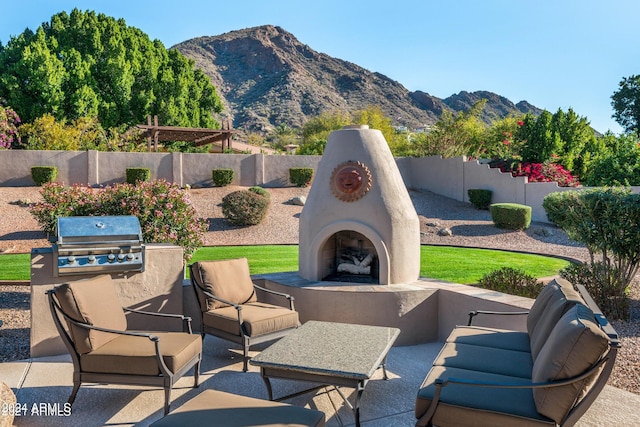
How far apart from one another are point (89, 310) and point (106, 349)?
40 cm

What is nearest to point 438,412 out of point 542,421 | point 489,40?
→ point 542,421

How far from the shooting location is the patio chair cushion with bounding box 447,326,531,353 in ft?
13.7

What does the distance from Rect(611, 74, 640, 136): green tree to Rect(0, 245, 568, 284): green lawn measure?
125ft

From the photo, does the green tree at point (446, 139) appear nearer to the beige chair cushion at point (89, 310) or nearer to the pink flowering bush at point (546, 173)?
the pink flowering bush at point (546, 173)

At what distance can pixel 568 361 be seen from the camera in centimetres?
285

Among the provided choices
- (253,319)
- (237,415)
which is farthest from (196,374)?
(237,415)

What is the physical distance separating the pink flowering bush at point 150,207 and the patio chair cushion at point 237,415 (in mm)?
5104

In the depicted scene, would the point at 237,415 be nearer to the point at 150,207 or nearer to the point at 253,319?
the point at 253,319

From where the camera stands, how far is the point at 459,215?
19688 mm

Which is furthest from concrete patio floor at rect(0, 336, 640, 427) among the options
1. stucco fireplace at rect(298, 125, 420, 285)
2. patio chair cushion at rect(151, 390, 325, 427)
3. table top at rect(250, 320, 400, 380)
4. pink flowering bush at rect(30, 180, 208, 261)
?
pink flowering bush at rect(30, 180, 208, 261)

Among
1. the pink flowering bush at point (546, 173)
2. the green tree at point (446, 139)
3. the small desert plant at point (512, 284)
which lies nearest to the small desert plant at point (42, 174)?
the green tree at point (446, 139)

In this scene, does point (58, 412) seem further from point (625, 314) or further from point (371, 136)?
point (625, 314)

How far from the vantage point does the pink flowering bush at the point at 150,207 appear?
26.0 ft

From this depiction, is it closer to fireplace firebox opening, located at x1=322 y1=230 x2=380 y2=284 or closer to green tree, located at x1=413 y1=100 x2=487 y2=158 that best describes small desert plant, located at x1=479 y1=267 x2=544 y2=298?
fireplace firebox opening, located at x1=322 y1=230 x2=380 y2=284
